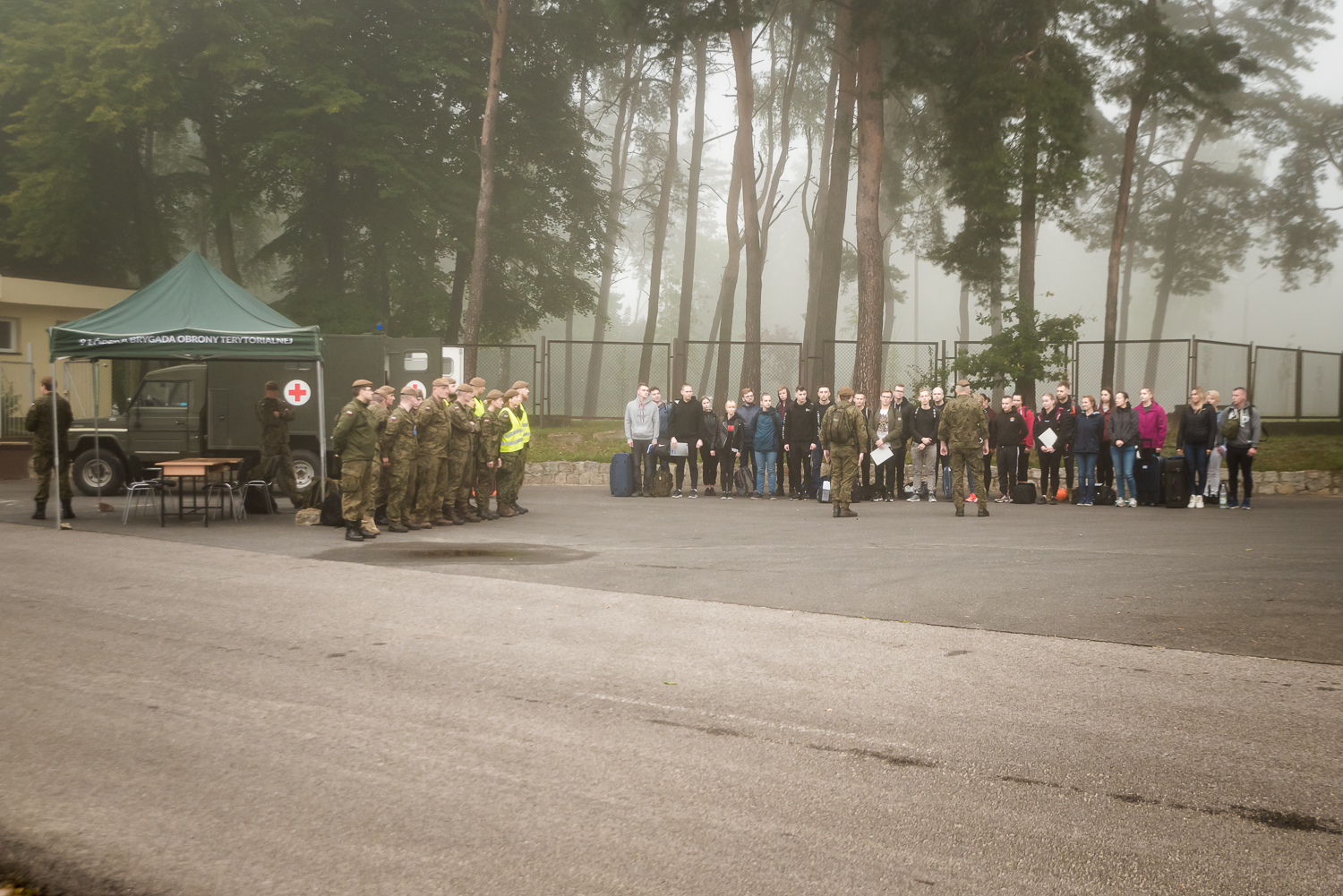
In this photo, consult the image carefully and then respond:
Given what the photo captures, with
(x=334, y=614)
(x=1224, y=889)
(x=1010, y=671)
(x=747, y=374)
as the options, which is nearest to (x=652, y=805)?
(x=1224, y=889)

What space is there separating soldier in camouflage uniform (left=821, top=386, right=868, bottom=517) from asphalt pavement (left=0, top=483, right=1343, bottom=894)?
5.39 m

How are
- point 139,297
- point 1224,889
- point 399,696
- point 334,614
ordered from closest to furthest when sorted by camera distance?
1. point 1224,889
2. point 399,696
3. point 334,614
4. point 139,297

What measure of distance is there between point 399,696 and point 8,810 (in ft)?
6.47

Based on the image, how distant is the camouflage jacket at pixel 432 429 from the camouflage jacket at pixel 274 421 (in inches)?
107

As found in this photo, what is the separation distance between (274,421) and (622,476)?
6792mm

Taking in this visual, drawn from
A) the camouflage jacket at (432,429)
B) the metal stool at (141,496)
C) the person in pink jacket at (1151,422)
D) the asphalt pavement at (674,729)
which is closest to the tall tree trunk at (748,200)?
the person in pink jacket at (1151,422)

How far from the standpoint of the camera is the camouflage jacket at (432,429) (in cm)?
1445

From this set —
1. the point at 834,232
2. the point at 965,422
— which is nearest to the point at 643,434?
the point at 965,422

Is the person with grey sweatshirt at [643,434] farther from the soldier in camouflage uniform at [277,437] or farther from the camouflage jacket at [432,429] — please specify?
the soldier in camouflage uniform at [277,437]

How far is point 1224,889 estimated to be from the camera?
3.57 metres

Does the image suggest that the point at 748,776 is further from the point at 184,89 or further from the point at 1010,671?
the point at 184,89

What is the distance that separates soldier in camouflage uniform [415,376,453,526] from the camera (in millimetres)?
14461

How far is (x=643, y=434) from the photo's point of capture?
20.5 metres

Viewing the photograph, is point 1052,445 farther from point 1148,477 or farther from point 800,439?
point 800,439
